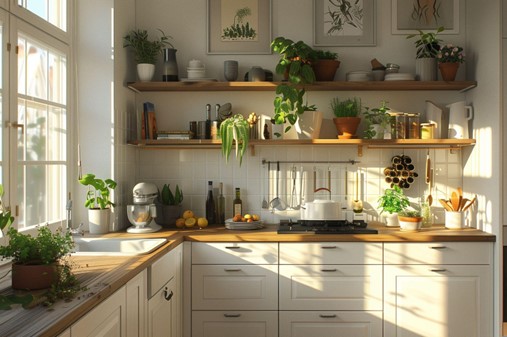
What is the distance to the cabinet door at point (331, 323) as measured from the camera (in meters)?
3.51

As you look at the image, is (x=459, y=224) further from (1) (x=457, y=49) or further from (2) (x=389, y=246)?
(1) (x=457, y=49)

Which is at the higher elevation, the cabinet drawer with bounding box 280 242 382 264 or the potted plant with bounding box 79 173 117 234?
the potted plant with bounding box 79 173 117 234

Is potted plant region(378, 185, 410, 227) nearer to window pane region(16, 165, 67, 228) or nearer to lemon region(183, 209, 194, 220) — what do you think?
lemon region(183, 209, 194, 220)

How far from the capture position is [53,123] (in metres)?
3.28

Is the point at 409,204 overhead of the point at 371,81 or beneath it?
beneath

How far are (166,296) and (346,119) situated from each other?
166cm

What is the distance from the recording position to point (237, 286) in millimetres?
3506

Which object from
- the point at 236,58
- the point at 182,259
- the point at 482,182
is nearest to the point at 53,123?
the point at 182,259

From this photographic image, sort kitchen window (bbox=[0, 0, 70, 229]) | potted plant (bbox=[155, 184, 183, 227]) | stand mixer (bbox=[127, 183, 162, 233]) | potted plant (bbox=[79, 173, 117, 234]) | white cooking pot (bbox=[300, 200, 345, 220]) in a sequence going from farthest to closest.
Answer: potted plant (bbox=[155, 184, 183, 227])
white cooking pot (bbox=[300, 200, 345, 220])
stand mixer (bbox=[127, 183, 162, 233])
potted plant (bbox=[79, 173, 117, 234])
kitchen window (bbox=[0, 0, 70, 229])

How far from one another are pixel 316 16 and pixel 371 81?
2.04 ft

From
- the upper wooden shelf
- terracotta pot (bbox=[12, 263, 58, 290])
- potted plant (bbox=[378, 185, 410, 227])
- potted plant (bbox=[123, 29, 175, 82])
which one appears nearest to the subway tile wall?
potted plant (bbox=[378, 185, 410, 227])

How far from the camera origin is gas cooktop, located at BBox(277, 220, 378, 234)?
11.7ft

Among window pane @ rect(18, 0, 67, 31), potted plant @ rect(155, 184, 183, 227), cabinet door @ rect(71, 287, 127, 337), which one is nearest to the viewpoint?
cabinet door @ rect(71, 287, 127, 337)

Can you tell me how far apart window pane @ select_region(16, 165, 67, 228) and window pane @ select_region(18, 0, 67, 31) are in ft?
2.67
